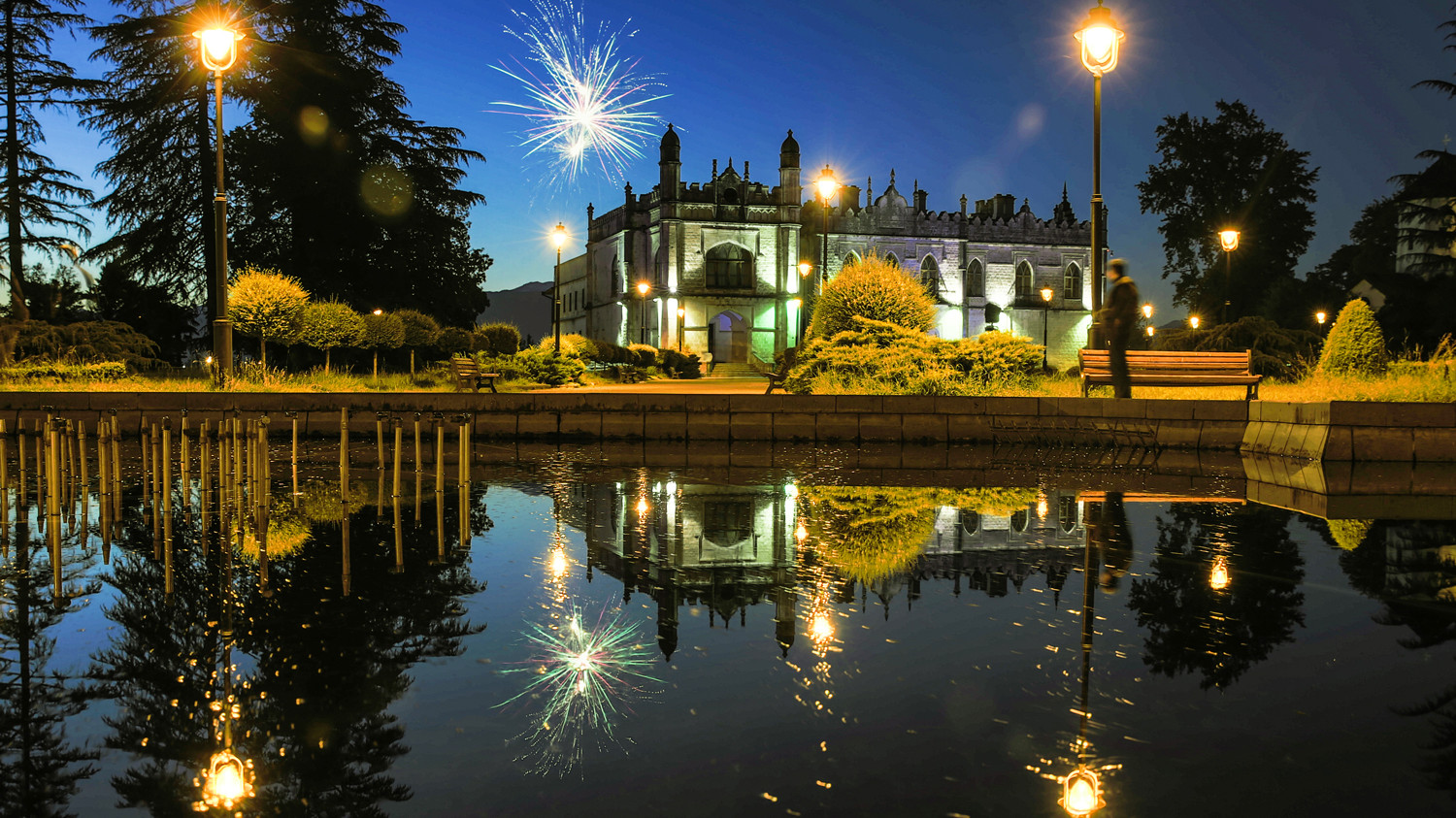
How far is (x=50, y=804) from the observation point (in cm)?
248

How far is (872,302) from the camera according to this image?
17.1 m

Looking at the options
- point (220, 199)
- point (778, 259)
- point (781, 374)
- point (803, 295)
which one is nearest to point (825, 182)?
point (781, 374)

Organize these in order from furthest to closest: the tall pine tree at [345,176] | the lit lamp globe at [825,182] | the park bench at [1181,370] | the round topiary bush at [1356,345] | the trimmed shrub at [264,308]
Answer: the tall pine tree at [345,176] → the lit lamp globe at [825,182] → the trimmed shrub at [264,308] → the round topiary bush at [1356,345] → the park bench at [1181,370]

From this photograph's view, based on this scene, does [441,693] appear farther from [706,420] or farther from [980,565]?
[706,420]

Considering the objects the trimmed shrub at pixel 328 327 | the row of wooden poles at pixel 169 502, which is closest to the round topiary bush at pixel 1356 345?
the row of wooden poles at pixel 169 502

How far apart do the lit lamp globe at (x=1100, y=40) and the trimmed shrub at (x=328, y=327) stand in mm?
16332

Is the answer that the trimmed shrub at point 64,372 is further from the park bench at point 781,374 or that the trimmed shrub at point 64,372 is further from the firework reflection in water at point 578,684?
the firework reflection in water at point 578,684

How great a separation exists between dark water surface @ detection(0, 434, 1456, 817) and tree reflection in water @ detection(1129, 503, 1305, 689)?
1.0 inches

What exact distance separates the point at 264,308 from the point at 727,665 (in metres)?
19.5

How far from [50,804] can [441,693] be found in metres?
1.12

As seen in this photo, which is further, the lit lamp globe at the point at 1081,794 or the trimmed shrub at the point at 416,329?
the trimmed shrub at the point at 416,329

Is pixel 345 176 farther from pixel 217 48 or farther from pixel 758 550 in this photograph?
pixel 758 550

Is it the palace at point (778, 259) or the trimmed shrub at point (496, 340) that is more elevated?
the palace at point (778, 259)

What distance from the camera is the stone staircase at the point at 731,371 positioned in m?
43.0
